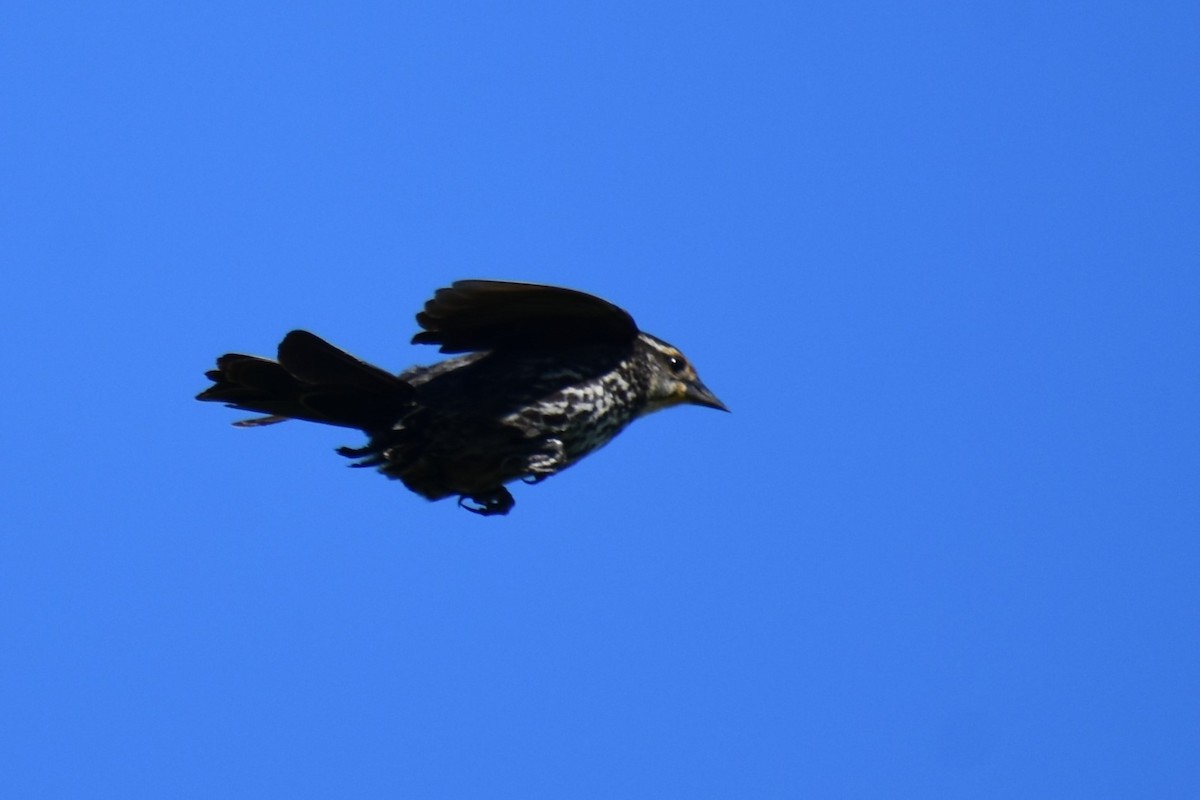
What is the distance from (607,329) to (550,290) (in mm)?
553

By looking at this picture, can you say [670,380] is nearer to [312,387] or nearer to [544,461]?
[544,461]

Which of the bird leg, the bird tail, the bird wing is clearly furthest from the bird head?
the bird tail

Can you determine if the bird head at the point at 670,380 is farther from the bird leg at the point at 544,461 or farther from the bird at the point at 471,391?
the bird leg at the point at 544,461

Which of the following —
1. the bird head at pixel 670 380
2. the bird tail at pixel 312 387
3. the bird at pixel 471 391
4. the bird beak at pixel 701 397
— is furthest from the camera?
the bird beak at pixel 701 397

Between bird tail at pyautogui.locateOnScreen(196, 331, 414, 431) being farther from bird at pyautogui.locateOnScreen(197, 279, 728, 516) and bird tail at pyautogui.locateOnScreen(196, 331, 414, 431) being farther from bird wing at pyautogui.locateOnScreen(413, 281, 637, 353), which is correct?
bird wing at pyautogui.locateOnScreen(413, 281, 637, 353)

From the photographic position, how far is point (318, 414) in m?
6.34

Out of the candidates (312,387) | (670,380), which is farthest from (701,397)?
(312,387)

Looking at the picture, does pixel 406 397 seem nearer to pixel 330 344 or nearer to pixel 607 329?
pixel 330 344

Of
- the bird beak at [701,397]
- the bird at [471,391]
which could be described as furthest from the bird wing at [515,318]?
the bird beak at [701,397]

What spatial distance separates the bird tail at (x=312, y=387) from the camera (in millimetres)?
6012

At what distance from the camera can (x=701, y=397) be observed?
24.7ft

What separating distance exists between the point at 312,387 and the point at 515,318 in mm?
886

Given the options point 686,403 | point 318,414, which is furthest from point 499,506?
point 686,403

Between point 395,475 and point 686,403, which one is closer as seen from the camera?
point 395,475
